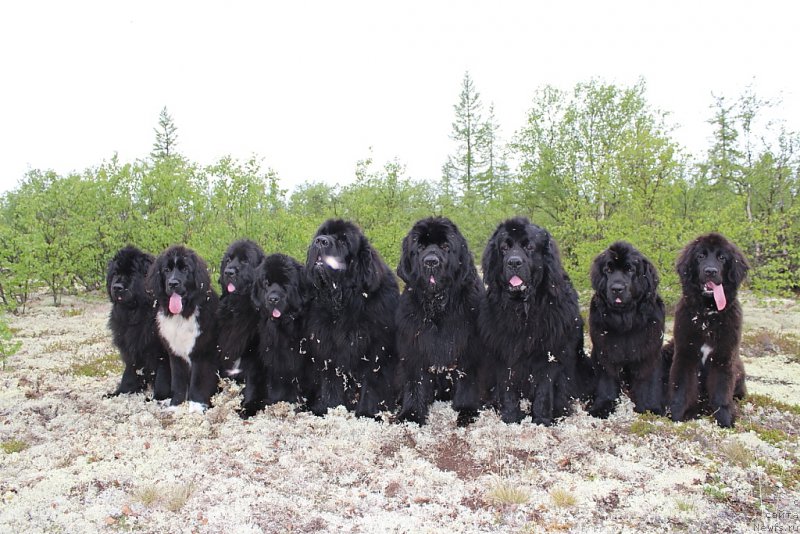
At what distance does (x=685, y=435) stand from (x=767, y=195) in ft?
58.8

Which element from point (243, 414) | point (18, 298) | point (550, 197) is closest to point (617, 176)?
point (550, 197)

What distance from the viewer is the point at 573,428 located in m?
4.77

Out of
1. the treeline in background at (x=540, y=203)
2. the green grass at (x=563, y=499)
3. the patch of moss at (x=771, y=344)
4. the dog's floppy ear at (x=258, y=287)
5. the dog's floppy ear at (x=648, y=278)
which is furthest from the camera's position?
the treeline in background at (x=540, y=203)

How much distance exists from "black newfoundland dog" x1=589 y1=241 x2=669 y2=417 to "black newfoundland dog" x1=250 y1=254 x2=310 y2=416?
308 cm

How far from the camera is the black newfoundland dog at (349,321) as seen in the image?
506cm

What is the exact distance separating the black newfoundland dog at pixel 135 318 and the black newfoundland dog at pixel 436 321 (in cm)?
287

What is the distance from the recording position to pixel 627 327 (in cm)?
501

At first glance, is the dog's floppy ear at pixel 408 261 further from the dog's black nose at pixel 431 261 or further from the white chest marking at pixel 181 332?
the white chest marking at pixel 181 332

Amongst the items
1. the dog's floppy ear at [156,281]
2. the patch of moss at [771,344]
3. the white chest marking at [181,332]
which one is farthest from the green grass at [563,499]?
the patch of moss at [771,344]

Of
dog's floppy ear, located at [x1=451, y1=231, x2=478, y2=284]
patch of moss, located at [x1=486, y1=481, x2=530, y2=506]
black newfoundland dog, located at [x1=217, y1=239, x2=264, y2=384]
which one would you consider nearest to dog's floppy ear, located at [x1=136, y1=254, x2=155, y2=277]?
black newfoundland dog, located at [x1=217, y1=239, x2=264, y2=384]

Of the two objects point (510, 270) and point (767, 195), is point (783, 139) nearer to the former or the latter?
point (767, 195)

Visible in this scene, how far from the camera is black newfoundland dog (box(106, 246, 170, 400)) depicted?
19.0 feet

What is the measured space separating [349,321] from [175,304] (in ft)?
5.97

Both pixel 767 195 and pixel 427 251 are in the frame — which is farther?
pixel 767 195
